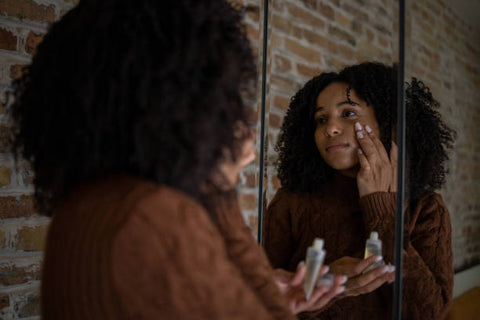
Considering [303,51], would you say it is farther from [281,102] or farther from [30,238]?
[30,238]

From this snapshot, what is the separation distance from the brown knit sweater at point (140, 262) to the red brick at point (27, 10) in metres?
0.81

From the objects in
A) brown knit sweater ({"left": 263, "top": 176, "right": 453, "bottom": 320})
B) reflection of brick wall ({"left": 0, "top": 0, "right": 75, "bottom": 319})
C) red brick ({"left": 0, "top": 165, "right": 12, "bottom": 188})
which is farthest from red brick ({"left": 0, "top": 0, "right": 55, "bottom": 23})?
brown knit sweater ({"left": 263, "top": 176, "right": 453, "bottom": 320})

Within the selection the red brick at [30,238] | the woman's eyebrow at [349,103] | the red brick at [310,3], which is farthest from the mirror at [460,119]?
the red brick at [30,238]

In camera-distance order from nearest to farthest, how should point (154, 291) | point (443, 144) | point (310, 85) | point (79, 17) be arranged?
point (154, 291), point (79, 17), point (443, 144), point (310, 85)

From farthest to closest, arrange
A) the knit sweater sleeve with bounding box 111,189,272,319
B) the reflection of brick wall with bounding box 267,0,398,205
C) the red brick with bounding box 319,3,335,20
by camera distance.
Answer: the red brick with bounding box 319,3,335,20 → the reflection of brick wall with bounding box 267,0,398,205 → the knit sweater sleeve with bounding box 111,189,272,319

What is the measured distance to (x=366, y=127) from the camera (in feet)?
2.58

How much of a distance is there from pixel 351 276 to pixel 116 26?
61cm

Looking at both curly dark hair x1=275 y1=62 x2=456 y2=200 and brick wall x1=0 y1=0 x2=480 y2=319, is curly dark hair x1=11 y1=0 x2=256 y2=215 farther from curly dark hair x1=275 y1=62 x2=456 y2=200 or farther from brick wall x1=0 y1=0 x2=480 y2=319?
curly dark hair x1=275 y1=62 x2=456 y2=200

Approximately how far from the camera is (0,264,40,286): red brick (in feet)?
3.54

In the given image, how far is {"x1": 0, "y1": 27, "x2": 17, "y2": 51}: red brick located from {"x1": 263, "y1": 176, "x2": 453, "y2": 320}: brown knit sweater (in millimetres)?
888

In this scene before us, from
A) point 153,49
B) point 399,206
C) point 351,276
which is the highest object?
point 153,49

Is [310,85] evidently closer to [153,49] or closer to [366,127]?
[366,127]

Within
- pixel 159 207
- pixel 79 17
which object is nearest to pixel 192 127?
pixel 159 207

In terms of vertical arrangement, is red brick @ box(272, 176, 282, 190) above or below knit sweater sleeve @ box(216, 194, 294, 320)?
above
